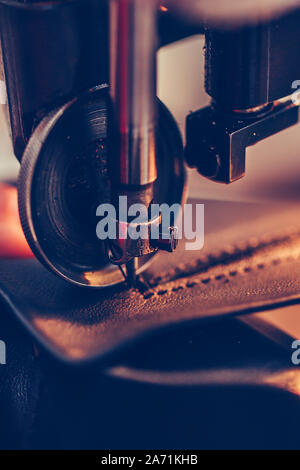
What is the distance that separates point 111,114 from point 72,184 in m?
0.09

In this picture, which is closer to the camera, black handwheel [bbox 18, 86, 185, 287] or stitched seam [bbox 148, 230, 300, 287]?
black handwheel [bbox 18, 86, 185, 287]

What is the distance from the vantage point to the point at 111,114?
514 millimetres

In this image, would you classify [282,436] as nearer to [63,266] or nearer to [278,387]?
[278,387]

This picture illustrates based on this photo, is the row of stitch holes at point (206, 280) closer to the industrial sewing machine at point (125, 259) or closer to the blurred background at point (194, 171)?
the industrial sewing machine at point (125, 259)

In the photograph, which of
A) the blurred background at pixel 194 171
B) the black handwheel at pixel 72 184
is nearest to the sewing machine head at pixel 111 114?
the black handwheel at pixel 72 184

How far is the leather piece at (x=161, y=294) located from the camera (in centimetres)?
56

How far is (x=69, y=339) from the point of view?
56 cm

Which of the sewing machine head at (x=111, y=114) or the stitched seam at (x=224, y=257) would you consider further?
the stitched seam at (x=224, y=257)

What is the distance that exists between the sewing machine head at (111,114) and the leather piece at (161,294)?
29 millimetres

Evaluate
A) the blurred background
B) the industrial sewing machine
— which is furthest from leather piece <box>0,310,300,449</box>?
the blurred background

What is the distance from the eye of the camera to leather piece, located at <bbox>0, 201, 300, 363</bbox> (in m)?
0.56

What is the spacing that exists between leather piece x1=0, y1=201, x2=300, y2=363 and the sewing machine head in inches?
1.1

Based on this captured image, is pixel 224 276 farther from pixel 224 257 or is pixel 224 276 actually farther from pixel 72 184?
pixel 72 184

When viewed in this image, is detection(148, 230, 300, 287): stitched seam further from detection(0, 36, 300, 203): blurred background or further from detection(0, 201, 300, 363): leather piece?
detection(0, 36, 300, 203): blurred background
